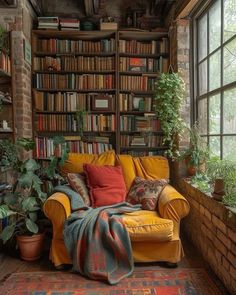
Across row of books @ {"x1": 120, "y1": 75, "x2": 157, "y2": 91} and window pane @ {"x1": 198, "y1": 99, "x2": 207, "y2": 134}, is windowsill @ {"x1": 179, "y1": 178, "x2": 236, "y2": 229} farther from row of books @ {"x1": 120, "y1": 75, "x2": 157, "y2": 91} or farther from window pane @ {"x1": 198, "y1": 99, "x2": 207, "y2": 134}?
row of books @ {"x1": 120, "y1": 75, "x2": 157, "y2": 91}

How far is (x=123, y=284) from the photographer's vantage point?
211 centimetres

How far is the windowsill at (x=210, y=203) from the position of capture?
6.17 ft

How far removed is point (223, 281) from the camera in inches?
81.5

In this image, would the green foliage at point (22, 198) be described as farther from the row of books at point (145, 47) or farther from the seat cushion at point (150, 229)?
the row of books at point (145, 47)

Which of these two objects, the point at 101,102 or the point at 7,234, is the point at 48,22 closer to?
the point at 101,102

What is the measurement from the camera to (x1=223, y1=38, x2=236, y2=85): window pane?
2.44 m

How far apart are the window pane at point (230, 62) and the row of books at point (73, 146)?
1.83m

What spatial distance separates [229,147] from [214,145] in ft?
1.11

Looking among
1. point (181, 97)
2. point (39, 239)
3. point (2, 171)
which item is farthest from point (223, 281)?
point (2, 171)

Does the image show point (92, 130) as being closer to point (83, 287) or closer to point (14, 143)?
point (14, 143)

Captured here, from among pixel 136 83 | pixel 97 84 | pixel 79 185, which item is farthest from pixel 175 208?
pixel 97 84

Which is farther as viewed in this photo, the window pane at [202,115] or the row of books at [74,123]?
the row of books at [74,123]

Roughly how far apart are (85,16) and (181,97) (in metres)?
1.93

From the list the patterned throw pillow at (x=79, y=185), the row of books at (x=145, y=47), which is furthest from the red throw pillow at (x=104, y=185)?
the row of books at (x=145, y=47)
